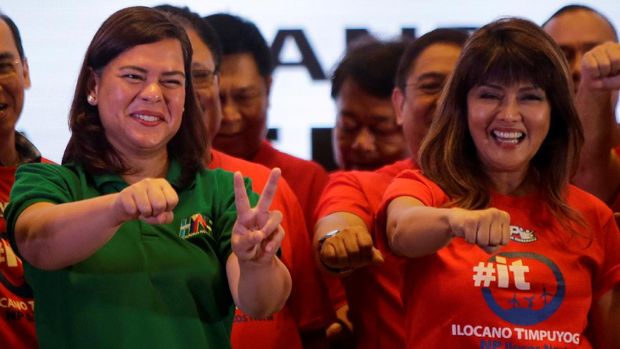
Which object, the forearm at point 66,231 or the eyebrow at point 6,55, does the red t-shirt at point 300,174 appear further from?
the forearm at point 66,231

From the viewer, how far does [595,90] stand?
2.65 meters

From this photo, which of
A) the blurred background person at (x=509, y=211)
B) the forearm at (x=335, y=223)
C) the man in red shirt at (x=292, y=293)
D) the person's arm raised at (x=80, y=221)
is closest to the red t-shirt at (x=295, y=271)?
the man in red shirt at (x=292, y=293)

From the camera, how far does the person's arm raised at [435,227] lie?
1908 mm

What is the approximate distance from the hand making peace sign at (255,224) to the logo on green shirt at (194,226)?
0.12 m

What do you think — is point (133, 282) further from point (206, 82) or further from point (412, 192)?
point (206, 82)

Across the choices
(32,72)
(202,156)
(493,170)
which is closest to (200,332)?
(202,156)

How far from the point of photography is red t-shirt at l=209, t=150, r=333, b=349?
2.72 metres

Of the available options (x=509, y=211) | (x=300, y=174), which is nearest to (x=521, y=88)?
(x=509, y=211)

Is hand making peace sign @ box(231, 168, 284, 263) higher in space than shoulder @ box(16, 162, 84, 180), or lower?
lower

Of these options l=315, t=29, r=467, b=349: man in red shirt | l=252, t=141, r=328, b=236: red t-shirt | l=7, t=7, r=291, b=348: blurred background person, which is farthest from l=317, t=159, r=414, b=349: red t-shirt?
l=7, t=7, r=291, b=348: blurred background person

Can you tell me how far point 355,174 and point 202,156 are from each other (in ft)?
2.57

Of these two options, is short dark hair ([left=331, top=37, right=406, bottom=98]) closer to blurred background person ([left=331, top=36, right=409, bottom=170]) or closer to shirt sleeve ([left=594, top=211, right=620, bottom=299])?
blurred background person ([left=331, top=36, right=409, bottom=170])

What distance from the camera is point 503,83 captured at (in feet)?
7.57

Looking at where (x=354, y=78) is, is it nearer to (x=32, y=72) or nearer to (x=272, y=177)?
(x=32, y=72)
